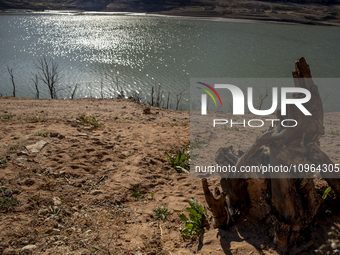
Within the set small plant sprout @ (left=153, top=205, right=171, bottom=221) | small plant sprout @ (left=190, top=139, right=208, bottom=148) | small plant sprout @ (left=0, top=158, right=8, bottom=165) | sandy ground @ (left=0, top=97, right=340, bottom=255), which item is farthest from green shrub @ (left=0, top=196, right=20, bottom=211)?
small plant sprout @ (left=190, top=139, right=208, bottom=148)

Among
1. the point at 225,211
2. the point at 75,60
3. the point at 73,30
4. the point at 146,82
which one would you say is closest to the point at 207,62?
the point at 146,82

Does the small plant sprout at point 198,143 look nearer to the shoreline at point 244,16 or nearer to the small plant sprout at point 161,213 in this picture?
the small plant sprout at point 161,213

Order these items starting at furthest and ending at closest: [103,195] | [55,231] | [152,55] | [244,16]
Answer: [244,16] < [152,55] < [103,195] < [55,231]

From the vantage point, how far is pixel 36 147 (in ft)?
19.0

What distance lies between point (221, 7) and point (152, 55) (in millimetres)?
52216

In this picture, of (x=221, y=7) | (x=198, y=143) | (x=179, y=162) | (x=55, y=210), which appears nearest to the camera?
(x=55, y=210)

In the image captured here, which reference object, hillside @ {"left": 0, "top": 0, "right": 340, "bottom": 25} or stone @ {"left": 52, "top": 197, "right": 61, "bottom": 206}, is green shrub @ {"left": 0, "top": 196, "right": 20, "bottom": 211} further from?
hillside @ {"left": 0, "top": 0, "right": 340, "bottom": 25}

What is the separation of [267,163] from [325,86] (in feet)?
60.3

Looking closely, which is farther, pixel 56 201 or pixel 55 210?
pixel 56 201

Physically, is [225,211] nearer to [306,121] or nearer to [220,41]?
[306,121]

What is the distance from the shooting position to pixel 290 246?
10.7ft

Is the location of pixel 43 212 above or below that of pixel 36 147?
below

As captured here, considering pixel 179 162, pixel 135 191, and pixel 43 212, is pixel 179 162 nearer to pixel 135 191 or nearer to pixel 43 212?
pixel 135 191

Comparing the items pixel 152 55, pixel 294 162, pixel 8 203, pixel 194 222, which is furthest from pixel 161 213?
pixel 152 55
